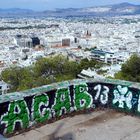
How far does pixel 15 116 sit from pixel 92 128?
155cm

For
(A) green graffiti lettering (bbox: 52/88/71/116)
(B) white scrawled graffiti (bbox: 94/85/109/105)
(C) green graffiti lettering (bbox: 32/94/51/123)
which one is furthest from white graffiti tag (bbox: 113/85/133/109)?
(C) green graffiti lettering (bbox: 32/94/51/123)

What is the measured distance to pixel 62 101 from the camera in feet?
25.6

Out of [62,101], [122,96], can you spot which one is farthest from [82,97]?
[122,96]

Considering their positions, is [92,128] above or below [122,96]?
below

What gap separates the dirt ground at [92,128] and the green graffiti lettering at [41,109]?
18 cm

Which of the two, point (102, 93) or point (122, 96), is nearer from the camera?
point (122, 96)

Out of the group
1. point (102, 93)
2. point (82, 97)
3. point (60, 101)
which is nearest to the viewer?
point (60, 101)

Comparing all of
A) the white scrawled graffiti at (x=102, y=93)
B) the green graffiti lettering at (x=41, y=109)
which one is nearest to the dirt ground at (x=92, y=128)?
the green graffiti lettering at (x=41, y=109)

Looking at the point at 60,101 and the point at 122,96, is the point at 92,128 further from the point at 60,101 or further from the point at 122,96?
the point at 122,96

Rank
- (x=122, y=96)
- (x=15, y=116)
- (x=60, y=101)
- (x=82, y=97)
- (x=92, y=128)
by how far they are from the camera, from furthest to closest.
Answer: (x=82, y=97) → (x=122, y=96) → (x=60, y=101) → (x=92, y=128) → (x=15, y=116)

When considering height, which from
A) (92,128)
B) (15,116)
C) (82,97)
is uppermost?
(15,116)

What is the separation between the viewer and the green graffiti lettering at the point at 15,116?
6715 mm

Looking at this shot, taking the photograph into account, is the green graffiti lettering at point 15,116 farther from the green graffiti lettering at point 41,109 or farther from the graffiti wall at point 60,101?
the green graffiti lettering at point 41,109

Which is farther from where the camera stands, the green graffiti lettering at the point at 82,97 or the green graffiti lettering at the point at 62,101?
the green graffiti lettering at the point at 82,97
